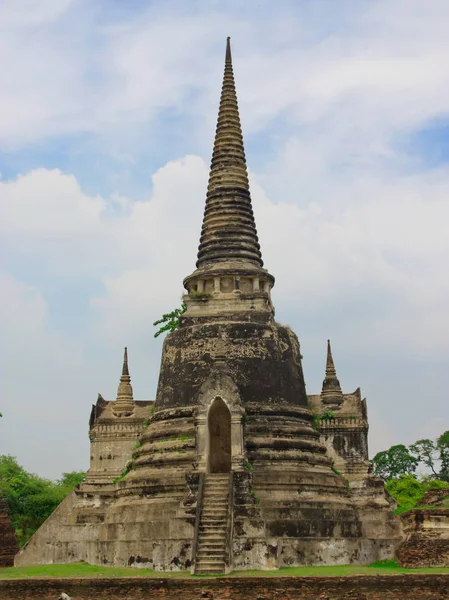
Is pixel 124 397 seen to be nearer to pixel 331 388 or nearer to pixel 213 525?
pixel 331 388

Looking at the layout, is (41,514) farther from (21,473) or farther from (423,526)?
(423,526)

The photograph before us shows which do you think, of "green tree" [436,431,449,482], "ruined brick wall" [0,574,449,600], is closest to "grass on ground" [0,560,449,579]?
"ruined brick wall" [0,574,449,600]

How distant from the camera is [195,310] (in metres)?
28.5

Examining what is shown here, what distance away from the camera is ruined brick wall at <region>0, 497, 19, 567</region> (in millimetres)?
23578

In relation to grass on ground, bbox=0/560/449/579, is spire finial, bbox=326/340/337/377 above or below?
above

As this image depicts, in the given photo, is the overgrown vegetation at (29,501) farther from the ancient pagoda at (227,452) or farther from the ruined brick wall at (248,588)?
the ruined brick wall at (248,588)

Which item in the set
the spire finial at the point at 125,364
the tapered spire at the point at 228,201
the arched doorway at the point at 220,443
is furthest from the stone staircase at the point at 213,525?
the spire finial at the point at 125,364

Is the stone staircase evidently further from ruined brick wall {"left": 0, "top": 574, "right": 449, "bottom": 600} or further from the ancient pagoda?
ruined brick wall {"left": 0, "top": 574, "right": 449, "bottom": 600}

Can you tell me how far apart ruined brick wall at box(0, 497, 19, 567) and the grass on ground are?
284 mm

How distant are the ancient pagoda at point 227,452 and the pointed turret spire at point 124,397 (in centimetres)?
6

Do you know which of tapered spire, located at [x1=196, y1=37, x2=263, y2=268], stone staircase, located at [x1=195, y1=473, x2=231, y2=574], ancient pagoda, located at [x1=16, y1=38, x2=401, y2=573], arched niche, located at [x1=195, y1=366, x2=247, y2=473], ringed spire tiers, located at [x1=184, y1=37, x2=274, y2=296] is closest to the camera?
stone staircase, located at [x1=195, y1=473, x2=231, y2=574]

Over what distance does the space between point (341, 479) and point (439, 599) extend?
7.95m

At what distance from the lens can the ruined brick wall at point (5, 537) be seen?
928 inches

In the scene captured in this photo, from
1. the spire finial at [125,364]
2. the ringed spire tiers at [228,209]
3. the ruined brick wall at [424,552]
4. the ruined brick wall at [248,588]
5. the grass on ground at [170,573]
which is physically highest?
the ringed spire tiers at [228,209]
